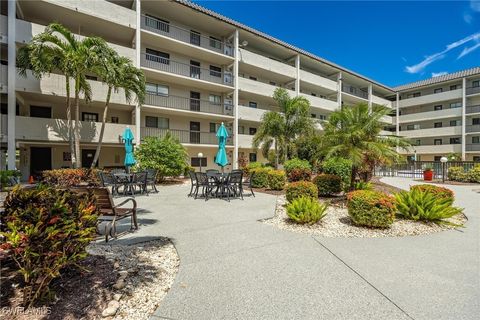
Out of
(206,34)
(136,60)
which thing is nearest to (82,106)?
(136,60)

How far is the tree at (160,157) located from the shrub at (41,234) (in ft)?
40.8

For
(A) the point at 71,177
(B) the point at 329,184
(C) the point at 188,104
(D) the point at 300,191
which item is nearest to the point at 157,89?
(C) the point at 188,104

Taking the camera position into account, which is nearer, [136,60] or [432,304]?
[432,304]

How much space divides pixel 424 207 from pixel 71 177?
597 inches

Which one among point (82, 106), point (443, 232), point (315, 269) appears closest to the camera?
point (315, 269)

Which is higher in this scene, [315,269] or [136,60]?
[136,60]

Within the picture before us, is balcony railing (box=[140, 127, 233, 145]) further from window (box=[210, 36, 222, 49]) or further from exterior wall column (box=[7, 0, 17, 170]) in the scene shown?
window (box=[210, 36, 222, 49])

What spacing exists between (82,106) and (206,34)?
42.9ft

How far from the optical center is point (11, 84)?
46.3 feet

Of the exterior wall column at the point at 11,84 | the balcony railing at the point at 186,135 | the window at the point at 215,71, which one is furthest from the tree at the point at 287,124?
the exterior wall column at the point at 11,84

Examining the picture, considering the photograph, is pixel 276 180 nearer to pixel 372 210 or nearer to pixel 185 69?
pixel 372 210

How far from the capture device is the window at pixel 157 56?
1996 centimetres

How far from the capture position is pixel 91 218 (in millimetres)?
2992

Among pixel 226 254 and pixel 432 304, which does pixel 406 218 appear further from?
pixel 226 254
